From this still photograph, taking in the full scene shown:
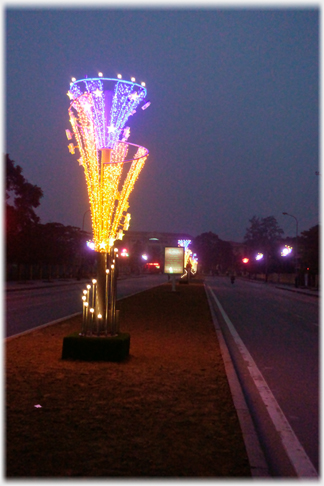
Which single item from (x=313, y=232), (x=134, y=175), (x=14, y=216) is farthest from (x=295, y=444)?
(x=313, y=232)

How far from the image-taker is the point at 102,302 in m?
11.2

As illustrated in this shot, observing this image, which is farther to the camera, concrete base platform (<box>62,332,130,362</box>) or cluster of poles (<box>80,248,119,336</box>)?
cluster of poles (<box>80,248,119,336</box>)

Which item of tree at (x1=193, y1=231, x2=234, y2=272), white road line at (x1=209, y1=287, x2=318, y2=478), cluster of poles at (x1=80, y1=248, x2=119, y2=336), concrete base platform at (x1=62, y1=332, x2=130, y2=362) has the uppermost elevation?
tree at (x1=193, y1=231, x2=234, y2=272)

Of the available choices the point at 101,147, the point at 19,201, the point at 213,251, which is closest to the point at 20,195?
the point at 19,201

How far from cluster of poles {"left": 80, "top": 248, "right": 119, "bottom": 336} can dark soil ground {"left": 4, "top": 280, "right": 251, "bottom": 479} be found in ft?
2.58

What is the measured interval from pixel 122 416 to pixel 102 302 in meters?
4.68

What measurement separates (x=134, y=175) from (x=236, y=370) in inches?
198

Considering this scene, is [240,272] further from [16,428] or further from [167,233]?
[16,428]

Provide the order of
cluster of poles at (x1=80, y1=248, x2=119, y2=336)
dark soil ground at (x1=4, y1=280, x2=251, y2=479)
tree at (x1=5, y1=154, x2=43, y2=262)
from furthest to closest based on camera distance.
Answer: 1. tree at (x1=5, y1=154, x2=43, y2=262)
2. cluster of poles at (x1=80, y1=248, x2=119, y2=336)
3. dark soil ground at (x1=4, y1=280, x2=251, y2=479)

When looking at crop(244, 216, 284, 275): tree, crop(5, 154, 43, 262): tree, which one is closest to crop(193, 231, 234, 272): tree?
crop(244, 216, 284, 275): tree

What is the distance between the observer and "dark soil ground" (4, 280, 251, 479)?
16.6 ft

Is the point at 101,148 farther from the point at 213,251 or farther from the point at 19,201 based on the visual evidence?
the point at 213,251

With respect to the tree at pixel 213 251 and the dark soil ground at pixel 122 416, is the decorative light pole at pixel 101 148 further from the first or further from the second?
the tree at pixel 213 251

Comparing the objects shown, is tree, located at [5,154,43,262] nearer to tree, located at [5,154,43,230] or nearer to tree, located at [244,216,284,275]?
tree, located at [5,154,43,230]
